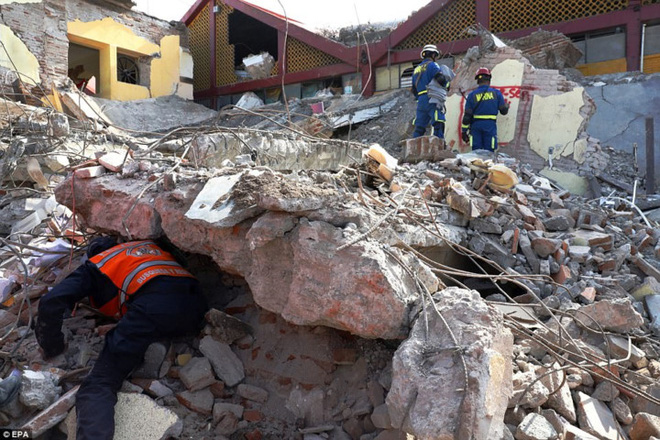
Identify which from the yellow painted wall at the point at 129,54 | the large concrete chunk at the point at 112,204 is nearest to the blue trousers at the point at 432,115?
the large concrete chunk at the point at 112,204

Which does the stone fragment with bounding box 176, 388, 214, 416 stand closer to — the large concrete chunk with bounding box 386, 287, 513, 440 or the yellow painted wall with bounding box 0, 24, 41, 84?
the large concrete chunk with bounding box 386, 287, 513, 440

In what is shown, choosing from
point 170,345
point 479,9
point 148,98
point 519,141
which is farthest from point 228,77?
point 170,345

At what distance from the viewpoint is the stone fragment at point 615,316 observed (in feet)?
9.59

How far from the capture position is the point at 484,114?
7.14m

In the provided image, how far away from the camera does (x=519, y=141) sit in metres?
7.67

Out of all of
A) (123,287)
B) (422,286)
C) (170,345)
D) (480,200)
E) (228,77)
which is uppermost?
(228,77)

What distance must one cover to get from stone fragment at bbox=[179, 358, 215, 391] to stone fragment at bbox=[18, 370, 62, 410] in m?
0.64

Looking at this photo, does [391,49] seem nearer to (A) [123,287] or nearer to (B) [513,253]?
(B) [513,253]

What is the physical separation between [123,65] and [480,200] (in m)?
13.0

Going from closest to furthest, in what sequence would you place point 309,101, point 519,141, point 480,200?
point 480,200 → point 519,141 → point 309,101

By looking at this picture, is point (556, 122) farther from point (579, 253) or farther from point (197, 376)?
point (197, 376)

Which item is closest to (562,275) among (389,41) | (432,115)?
(432,115)

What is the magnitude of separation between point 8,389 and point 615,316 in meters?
3.35

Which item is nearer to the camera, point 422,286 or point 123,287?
point 422,286
